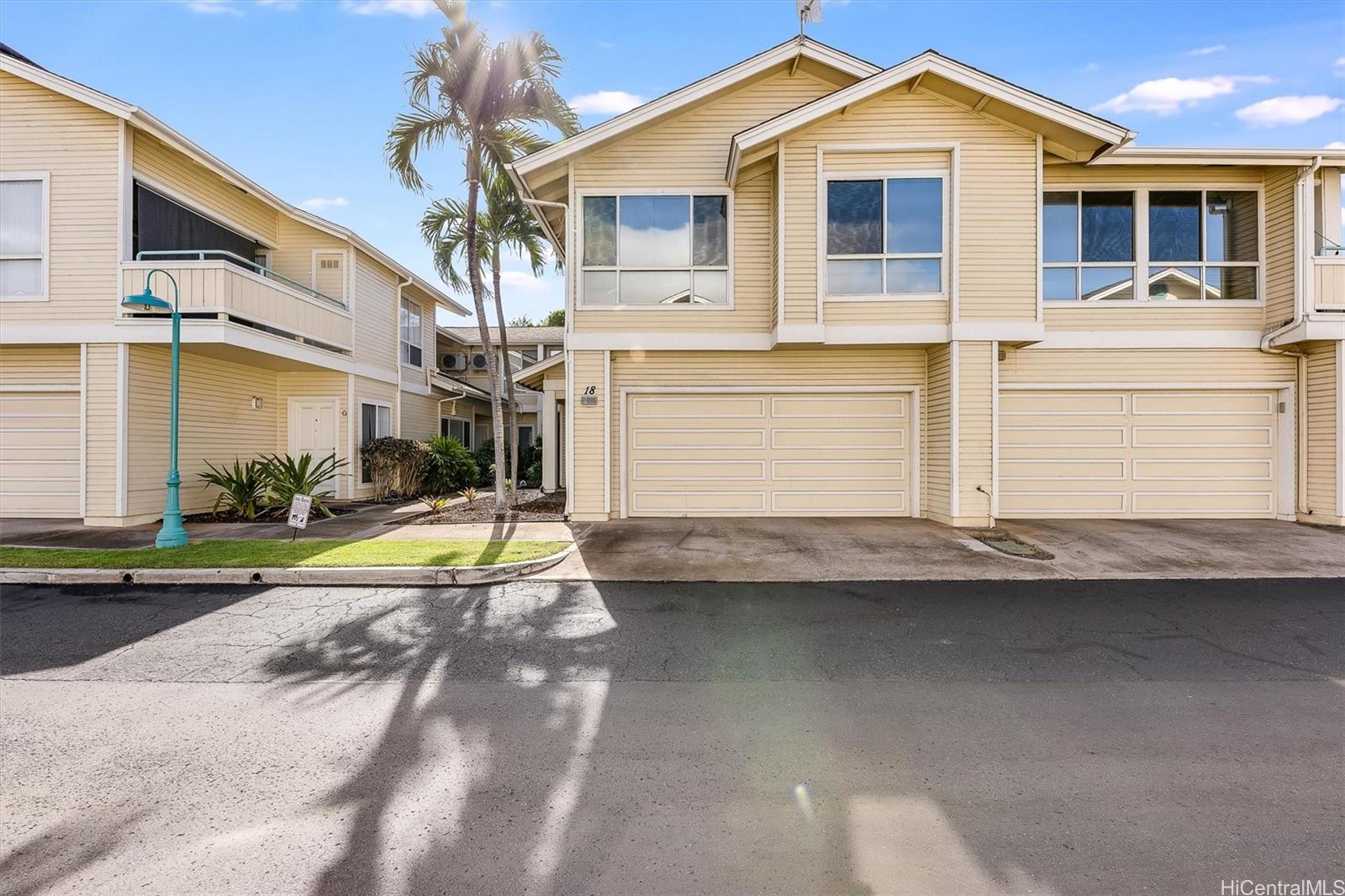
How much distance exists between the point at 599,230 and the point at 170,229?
8703 mm

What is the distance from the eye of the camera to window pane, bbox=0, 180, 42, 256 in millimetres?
10781

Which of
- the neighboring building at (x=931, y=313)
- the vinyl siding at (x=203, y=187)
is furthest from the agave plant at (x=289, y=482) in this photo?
the vinyl siding at (x=203, y=187)

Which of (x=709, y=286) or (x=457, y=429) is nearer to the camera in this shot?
(x=709, y=286)

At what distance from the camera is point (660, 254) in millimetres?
11023

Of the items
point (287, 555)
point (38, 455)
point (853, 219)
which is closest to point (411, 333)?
point (38, 455)

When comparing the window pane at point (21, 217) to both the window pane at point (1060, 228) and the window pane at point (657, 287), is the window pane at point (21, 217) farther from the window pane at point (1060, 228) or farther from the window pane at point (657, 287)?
the window pane at point (1060, 228)

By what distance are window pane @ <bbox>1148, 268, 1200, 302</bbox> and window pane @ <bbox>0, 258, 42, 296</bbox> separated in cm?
2005

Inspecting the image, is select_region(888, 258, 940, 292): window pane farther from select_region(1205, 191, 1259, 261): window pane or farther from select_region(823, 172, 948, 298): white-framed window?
select_region(1205, 191, 1259, 261): window pane

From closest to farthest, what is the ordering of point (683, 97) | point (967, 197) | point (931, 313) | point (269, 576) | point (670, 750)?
point (670, 750)
point (269, 576)
point (967, 197)
point (931, 313)
point (683, 97)

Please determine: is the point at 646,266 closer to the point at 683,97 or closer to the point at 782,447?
the point at 683,97

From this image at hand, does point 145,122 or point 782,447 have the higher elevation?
point 145,122

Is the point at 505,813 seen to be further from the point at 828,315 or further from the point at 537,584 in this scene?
the point at 828,315

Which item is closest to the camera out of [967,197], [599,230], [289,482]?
[967,197]

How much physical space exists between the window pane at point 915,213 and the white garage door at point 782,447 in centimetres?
273
